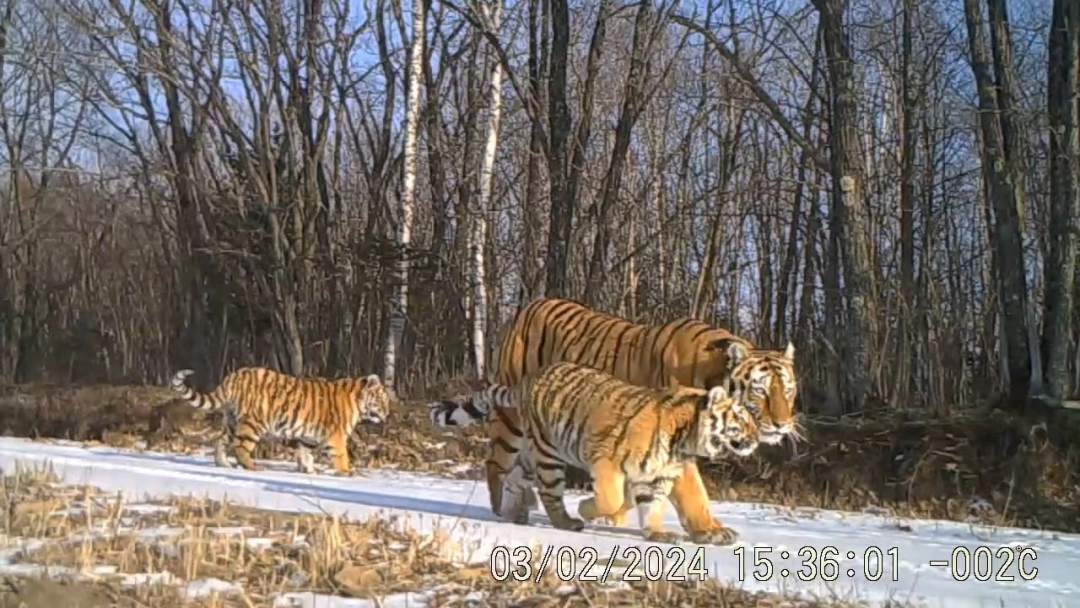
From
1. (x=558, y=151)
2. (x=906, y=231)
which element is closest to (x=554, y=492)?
(x=558, y=151)

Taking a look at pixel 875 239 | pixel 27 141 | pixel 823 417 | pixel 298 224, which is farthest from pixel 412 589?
pixel 27 141

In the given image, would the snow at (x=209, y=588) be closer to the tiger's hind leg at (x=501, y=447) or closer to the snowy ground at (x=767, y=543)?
the snowy ground at (x=767, y=543)

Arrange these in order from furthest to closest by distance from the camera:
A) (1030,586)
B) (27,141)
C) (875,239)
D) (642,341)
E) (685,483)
Answer: (27,141)
(875,239)
(642,341)
(685,483)
(1030,586)

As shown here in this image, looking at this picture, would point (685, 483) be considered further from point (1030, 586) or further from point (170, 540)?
point (170, 540)

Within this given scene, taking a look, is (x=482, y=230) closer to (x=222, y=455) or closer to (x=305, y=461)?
(x=305, y=461)

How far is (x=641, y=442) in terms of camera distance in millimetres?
6512

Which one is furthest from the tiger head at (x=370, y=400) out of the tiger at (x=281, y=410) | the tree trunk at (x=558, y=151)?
the tree trunk at (x=558, y=151)

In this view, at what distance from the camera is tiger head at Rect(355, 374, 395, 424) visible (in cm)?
1430

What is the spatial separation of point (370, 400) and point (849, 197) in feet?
20.6

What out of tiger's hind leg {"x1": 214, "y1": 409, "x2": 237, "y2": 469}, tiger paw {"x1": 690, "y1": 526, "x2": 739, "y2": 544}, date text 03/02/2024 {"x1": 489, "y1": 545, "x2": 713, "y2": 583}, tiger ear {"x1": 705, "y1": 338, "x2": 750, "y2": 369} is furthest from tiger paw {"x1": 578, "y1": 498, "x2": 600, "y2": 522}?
tiger's hind leg {"x1": 214, "y1": 409, "x2": 237, "y2": 469}

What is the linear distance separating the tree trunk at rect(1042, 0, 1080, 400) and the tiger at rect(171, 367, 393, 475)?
308 inches

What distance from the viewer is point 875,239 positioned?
21.8m

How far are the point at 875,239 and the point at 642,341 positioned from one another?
14.4 metres

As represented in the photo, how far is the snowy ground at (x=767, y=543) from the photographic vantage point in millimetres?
5305
